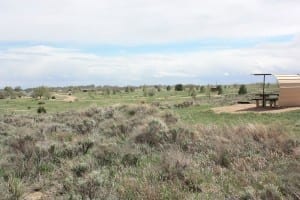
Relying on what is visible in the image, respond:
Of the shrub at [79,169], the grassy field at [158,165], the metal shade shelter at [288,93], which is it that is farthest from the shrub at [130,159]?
the metal shade shelter at [288,93]

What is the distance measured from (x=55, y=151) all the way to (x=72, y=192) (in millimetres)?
5606

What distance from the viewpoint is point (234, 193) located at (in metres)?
9.25

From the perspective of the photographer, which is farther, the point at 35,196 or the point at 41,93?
the point at 41,93

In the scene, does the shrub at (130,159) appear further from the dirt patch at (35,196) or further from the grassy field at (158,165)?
the dirt patch at (35,196)

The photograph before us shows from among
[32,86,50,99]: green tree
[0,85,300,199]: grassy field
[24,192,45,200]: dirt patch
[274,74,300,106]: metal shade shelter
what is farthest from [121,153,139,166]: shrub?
[32,86,50,99]: green tree

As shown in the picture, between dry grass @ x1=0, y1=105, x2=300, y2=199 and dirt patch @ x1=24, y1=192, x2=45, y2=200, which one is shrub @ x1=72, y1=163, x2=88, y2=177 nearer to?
dry grass @ x1=0, y1=105, x2=300, y2=199

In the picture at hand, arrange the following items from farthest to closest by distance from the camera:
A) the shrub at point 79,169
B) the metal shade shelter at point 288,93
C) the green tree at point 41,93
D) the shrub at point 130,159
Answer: the green tree at point 41,93, the metal shade shelter at point 288,93, the shrub at point 130,159, the shrub at point 79,169

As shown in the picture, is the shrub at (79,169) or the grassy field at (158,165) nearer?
the grassy field at (158,165)

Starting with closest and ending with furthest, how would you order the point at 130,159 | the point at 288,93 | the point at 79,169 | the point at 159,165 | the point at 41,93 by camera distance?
the point at 159,165, the point at 79,169, the point at 130,159, the point at 288,93, the point at 41,93

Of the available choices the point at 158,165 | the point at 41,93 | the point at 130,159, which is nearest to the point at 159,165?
the point at 158,165

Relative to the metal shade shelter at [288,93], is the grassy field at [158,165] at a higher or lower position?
lower

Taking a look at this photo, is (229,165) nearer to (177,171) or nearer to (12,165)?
(177,171)

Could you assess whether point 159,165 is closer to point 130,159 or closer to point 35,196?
point 130,159

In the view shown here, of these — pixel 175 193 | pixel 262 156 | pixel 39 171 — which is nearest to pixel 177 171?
pixel 175 193
